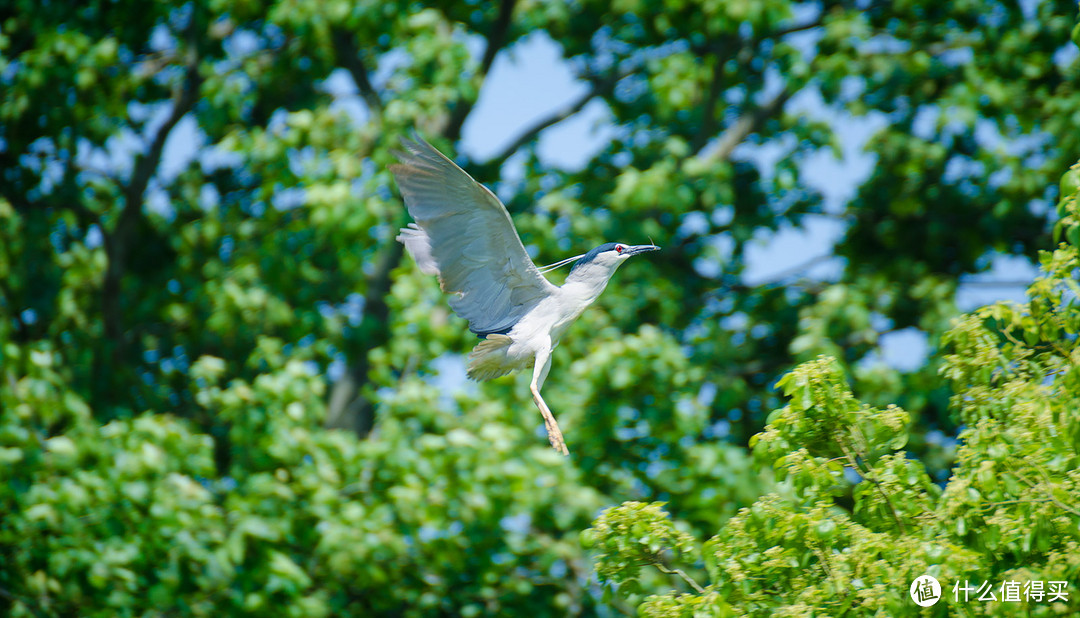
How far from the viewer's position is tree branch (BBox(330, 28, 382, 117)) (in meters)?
8.12

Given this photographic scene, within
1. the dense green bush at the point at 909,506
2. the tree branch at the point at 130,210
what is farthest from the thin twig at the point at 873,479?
the tree branch at the point at 130,210

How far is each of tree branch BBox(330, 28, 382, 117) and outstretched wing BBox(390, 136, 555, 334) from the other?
4.28 metres

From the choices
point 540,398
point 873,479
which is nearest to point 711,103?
point 540,398

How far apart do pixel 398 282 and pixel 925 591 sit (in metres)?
4.72

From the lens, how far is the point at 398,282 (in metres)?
7.13

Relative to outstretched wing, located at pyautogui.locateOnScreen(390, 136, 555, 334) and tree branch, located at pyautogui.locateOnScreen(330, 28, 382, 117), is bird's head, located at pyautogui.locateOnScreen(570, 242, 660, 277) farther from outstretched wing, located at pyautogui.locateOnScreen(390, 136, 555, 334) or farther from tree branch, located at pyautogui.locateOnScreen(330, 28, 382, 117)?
tree branch, located at pyautogui.locateOnScreen(330, 28, 382, 117)

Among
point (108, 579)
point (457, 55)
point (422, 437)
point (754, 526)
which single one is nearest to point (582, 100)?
point (457, 55)

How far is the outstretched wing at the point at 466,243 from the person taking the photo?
3.76m

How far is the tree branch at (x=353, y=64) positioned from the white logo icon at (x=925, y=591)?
6.04 meters

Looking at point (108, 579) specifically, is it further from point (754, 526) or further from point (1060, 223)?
point (1060, 223)

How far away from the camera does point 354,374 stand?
798 centimetres

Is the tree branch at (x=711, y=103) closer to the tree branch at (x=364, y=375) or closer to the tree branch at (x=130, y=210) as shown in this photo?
the tree branch at (x=364, y=375)

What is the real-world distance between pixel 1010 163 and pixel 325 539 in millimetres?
5232

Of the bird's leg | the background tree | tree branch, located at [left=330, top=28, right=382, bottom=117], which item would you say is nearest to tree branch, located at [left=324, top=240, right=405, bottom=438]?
the background tree
